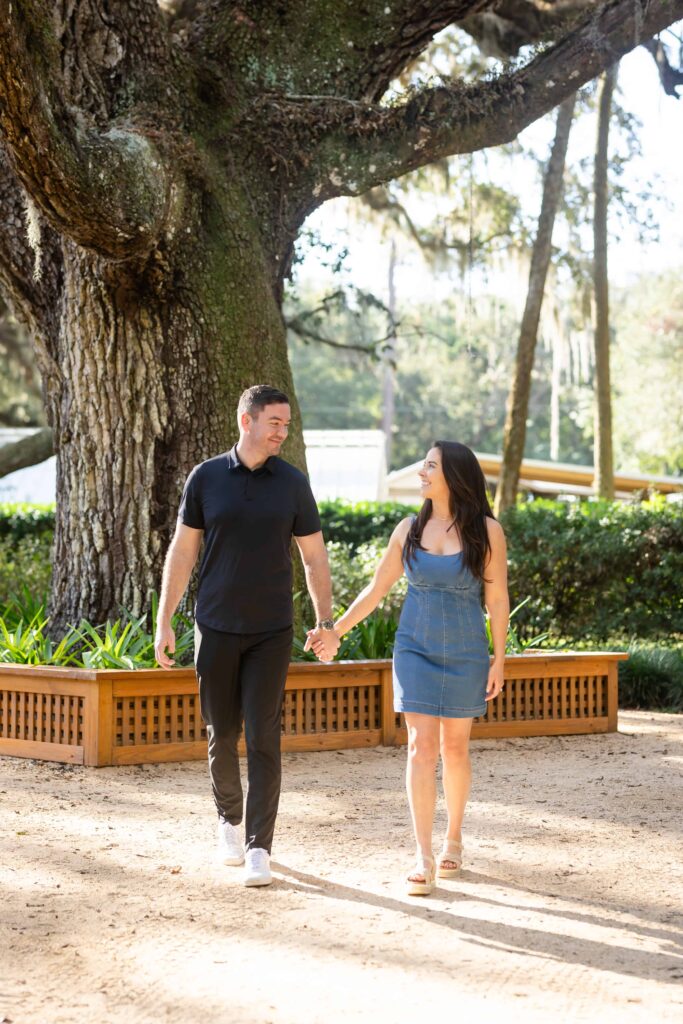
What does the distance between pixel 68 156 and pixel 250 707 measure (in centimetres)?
322

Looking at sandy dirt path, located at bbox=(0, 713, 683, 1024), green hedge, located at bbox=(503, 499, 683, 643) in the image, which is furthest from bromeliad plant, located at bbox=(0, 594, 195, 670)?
green hedge, located at bbox=(503, 499, 683, 643)

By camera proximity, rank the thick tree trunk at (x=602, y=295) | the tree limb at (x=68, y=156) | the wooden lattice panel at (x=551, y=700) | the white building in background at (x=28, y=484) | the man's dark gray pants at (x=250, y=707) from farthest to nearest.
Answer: the white building in background at (x=28, y=484)
the thick tree trunk at (x=602, y=295)
the wooden lattice panel at (x=551, y=700)
the tree limb at (x=68, y=156)
the man's dark gray pants at (x=250, y=707)

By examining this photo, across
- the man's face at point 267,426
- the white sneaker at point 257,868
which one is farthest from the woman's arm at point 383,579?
the white sneaker at point 257,868

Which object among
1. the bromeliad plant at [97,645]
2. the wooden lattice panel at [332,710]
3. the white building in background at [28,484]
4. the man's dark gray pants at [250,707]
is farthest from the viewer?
the white building in background at [28,484]

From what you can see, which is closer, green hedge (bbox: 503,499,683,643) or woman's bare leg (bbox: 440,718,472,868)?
woman's bare leg (bbox: 440,718,472,868)

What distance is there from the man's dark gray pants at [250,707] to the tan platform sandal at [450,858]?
2.24 feet

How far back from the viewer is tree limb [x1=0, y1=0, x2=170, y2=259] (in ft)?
19.0

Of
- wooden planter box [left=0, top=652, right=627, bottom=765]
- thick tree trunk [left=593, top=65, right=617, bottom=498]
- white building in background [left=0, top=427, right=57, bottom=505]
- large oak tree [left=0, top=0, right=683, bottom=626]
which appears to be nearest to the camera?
wooden planter box [left=0, top=652, right=627, bottom=765]

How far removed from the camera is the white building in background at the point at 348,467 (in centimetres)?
2455

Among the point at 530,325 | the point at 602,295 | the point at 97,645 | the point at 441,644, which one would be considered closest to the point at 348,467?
the point at 602,295

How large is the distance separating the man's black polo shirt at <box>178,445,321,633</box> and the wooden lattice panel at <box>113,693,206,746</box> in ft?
7.88

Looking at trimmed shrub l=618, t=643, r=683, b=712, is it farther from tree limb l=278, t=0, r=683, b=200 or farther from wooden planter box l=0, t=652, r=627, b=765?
tree limb l=278, t=0, r=683, b=200

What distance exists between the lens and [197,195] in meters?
7.89

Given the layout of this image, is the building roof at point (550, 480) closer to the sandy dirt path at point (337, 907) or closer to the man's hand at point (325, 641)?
the sandy dirt path at point (337, 907)
